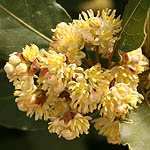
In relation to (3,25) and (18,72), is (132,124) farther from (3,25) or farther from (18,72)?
(3,25)

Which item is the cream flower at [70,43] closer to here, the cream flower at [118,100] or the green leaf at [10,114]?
the cream flower at [118,100]

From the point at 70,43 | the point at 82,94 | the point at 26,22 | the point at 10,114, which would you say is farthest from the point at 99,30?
the point at 10,114

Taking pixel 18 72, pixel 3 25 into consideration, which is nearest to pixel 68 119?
pixel 18 72

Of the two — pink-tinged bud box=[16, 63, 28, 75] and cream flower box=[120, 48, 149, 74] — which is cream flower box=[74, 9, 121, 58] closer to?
cream flower box=[120, 48, 149, 74]

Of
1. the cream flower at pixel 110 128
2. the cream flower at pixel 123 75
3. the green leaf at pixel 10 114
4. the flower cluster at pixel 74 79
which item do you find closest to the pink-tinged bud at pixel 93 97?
the flower cluster at pixel 74 79

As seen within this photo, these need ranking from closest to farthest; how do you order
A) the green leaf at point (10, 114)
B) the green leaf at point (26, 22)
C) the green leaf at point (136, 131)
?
the green leaf at point (136, 131) < the green leaf at point (26, 22) < the green leaf at point (10, 114)
